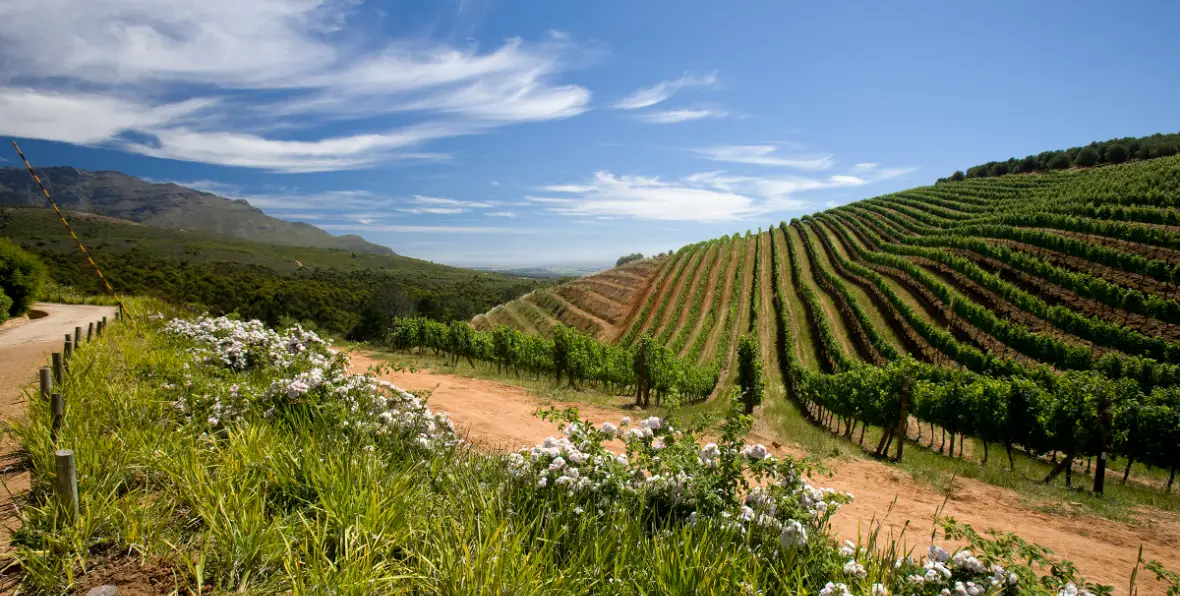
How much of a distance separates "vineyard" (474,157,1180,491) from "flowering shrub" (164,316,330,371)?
11495mm

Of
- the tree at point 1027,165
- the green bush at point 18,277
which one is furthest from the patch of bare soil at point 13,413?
the tree at point 1027,165

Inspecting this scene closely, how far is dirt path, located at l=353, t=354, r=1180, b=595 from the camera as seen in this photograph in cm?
713

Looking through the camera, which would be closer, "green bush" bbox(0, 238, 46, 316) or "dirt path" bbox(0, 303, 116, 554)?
"dirt path" bbox(0, 303, 116, 554)

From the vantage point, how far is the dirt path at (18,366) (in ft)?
14.8

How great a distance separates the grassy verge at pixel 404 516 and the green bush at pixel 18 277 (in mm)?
19939

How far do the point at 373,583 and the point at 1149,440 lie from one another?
18754 millimetres

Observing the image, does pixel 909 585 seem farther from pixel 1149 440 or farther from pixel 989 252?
pixel 989 252

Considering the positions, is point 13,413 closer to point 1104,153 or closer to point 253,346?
point 253,346

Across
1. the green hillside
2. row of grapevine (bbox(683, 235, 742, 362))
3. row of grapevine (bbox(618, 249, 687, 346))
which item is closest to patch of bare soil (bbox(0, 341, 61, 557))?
the green hillside

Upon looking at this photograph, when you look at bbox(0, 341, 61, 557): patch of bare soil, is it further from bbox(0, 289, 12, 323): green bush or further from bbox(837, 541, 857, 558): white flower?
bbox(0, 289, 12, 323): green bush

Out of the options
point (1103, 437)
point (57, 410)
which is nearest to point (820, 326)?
point (1103, 437)

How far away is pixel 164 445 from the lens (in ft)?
16.5

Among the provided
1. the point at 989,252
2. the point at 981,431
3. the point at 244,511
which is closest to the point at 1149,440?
the point at 981,431

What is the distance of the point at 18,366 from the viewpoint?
34.6 feet
